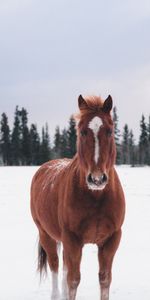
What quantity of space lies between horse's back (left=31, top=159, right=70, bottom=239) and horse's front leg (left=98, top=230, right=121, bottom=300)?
70 centimetres

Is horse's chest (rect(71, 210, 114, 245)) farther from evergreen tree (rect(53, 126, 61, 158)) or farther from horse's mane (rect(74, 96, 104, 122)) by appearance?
evergreen tree (rect(53, 126, 61, 158))

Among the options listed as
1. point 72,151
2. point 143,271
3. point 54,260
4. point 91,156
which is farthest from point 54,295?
point 72,151

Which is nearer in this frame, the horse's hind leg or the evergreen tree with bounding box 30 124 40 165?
the horse's hind leg

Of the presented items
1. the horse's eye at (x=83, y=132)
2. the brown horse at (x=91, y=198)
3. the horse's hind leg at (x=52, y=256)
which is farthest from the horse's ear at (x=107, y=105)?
the horse's hind leg at (x=52, y=256)

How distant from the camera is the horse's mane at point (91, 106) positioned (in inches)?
167

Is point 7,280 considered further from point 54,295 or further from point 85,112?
point 85,112

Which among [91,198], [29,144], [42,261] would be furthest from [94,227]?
[29,144]

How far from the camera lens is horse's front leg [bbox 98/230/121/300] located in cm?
452

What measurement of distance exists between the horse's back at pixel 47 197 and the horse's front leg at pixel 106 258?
2.29 ft

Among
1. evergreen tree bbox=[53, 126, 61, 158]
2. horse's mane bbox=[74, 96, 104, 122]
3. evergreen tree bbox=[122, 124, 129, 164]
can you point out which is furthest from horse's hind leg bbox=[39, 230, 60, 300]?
evergreen tree bbox=[122, 124, 129, 164]

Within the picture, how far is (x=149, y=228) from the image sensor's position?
1008 centimetres

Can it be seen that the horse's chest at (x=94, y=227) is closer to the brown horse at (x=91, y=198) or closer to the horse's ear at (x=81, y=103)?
the brown horse at (x=91, y=198)

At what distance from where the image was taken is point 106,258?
4.55 m

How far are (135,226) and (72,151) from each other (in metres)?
52.4
